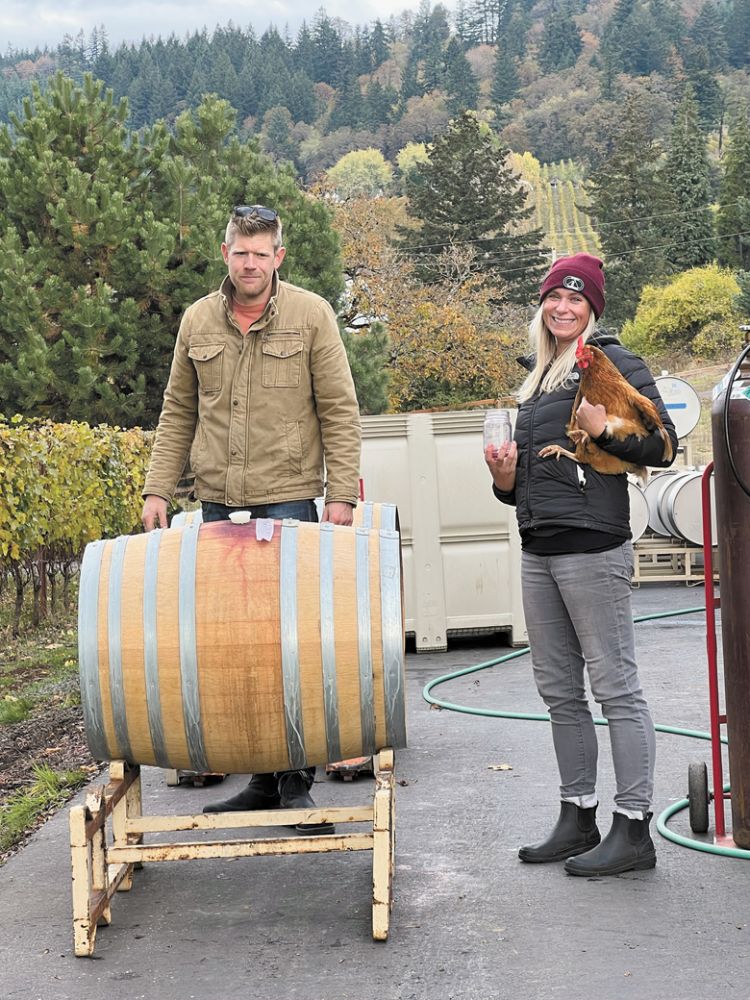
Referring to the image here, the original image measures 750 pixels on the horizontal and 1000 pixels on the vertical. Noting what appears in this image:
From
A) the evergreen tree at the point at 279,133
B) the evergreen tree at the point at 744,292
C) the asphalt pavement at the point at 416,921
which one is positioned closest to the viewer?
the asphalt pavement at the point at 416,921

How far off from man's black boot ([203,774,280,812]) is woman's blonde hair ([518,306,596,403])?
1729mm

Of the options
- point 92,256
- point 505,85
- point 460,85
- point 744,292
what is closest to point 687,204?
point 744,292

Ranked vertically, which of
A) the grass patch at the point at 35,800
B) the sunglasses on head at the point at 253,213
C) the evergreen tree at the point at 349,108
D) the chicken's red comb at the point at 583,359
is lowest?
the grass patch at the point at 35,800

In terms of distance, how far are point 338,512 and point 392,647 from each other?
104cm

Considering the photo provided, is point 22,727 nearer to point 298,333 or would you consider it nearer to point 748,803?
point 298,333

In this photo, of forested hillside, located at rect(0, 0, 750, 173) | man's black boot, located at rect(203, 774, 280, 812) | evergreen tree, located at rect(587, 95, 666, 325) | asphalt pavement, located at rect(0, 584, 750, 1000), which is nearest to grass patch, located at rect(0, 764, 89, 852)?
asphalt pavement, located at rect(0, 584, 750, 1000)

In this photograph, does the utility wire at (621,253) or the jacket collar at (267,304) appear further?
the utility wire at (621,253)

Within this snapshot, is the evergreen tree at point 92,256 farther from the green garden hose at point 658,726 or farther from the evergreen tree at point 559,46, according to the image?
the evergreen tree at point 559,46

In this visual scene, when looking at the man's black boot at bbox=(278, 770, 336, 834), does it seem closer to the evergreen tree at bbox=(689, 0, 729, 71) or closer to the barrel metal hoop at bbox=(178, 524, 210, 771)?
the barrel metal hoop at bbox=(178, 524, 210, 771)

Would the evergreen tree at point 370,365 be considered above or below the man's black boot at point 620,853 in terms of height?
above

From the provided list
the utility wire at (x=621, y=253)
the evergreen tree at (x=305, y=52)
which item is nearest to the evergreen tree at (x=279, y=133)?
the evergreen tree at (x=305, y=52)

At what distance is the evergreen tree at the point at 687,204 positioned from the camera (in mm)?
94250

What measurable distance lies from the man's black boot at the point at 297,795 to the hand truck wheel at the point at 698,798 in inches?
52.0

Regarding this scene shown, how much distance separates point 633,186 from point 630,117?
681 cm
